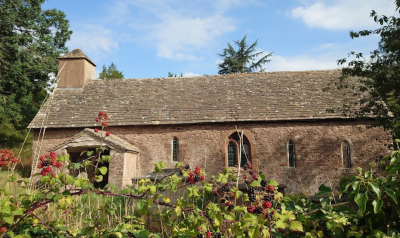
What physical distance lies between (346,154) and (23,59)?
78.4 feet

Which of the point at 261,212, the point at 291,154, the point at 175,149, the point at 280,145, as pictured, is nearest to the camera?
the point at 261,212

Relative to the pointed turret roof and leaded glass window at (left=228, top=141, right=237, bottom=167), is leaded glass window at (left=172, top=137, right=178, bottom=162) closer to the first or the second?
leaded glass window at (left=228, top=141, right=237, bottom=167)

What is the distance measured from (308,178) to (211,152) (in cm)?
534

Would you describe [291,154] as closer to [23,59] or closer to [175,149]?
[175,149]

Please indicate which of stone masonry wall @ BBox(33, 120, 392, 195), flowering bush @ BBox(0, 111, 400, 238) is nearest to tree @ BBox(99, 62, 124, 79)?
stone masonry wall @ BBox(33, 120, 392, 195)

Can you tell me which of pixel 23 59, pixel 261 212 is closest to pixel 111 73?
pixel 23 59

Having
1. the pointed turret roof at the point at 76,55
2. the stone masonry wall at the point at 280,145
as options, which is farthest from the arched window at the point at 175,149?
the pointed turret roof at the point at 76,55

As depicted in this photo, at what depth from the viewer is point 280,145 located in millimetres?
17484

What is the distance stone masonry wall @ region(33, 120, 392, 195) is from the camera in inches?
668

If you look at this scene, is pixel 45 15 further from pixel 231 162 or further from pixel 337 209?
pixel 337 209

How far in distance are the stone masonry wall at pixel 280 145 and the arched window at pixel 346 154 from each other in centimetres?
20

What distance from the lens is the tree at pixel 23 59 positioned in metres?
24.6

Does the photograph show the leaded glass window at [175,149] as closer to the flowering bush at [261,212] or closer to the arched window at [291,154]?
the arched window at [291,154]

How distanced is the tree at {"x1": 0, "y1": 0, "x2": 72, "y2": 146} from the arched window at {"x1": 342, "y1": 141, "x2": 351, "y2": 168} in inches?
873
